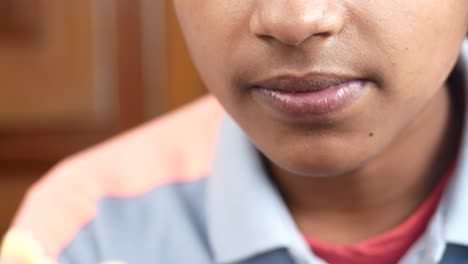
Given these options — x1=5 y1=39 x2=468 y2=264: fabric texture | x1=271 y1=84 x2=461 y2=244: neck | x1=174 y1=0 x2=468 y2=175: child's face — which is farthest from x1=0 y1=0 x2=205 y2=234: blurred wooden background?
x1=174 y1=0 x2=468 y2=175: child's face

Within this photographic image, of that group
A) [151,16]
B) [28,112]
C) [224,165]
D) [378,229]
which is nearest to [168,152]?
[224,165]

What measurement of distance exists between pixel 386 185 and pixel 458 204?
67 millimetres

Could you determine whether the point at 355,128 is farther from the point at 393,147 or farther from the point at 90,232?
the point at 90,232

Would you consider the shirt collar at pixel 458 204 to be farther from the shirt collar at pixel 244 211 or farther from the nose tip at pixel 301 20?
the nose tip at pixel 301 20

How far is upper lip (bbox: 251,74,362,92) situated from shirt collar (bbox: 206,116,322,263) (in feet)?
0.62

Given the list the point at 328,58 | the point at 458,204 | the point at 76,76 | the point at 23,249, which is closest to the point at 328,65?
the point at 328,58

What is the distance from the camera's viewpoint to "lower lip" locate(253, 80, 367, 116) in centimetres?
61

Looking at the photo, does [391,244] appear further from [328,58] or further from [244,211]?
[328,58]

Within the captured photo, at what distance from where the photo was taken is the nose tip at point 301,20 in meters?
0.58

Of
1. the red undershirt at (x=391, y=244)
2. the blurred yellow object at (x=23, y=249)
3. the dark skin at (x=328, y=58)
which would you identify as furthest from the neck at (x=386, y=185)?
the blurred yellow object at (x=23, y=249)

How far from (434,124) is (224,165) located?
186mm

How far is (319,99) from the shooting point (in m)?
0.61

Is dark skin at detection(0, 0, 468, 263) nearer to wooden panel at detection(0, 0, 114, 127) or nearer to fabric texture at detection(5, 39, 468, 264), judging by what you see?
fabric texture at detection(5, 39, 468, 264)

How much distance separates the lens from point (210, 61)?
2.21ft
